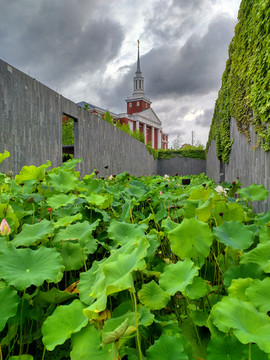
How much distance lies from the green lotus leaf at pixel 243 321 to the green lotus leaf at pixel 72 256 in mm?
422

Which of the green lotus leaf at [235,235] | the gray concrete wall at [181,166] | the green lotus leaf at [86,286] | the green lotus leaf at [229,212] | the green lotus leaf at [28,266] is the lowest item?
the green lotus leaf at [86,286]

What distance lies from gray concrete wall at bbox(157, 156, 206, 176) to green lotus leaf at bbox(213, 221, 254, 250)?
53.7ft

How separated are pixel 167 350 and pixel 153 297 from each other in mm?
154

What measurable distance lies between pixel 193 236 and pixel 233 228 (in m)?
0.21

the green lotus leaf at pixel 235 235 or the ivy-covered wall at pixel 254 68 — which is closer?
the green lotus leaf at pixel 235 235

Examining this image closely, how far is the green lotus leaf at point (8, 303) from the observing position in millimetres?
551

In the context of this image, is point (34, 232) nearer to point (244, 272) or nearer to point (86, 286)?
point (86, 286)

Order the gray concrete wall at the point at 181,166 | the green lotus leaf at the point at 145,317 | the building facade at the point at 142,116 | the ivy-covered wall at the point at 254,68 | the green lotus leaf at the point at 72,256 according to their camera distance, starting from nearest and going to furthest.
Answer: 1. the green lotus leaf at the point at 145,317
2. the green lotus leaf at the point at 72,256
3. the ivy-covered wall at the point at 254,68
4. the gray concrete wall at the point at 181,166
5. the building facade at the point at 142,116

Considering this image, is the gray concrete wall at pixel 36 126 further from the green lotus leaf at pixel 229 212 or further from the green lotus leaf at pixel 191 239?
the green lotus leaf at pixel 191 239

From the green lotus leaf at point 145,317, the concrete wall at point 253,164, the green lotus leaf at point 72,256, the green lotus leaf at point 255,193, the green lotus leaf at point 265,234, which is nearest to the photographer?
the green lotus leaf at point 145,317

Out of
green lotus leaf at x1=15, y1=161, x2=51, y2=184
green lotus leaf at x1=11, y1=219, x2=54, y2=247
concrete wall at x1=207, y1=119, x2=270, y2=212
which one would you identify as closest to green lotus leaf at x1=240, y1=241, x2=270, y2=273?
green lotus leaf at x1=11, y1=219, x2=54, y2=247

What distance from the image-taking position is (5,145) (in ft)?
11.5


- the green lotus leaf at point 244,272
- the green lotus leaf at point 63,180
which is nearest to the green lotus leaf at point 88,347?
the green lotus leaf at point 244,272

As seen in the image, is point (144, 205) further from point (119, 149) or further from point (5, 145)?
point (119, 149)
